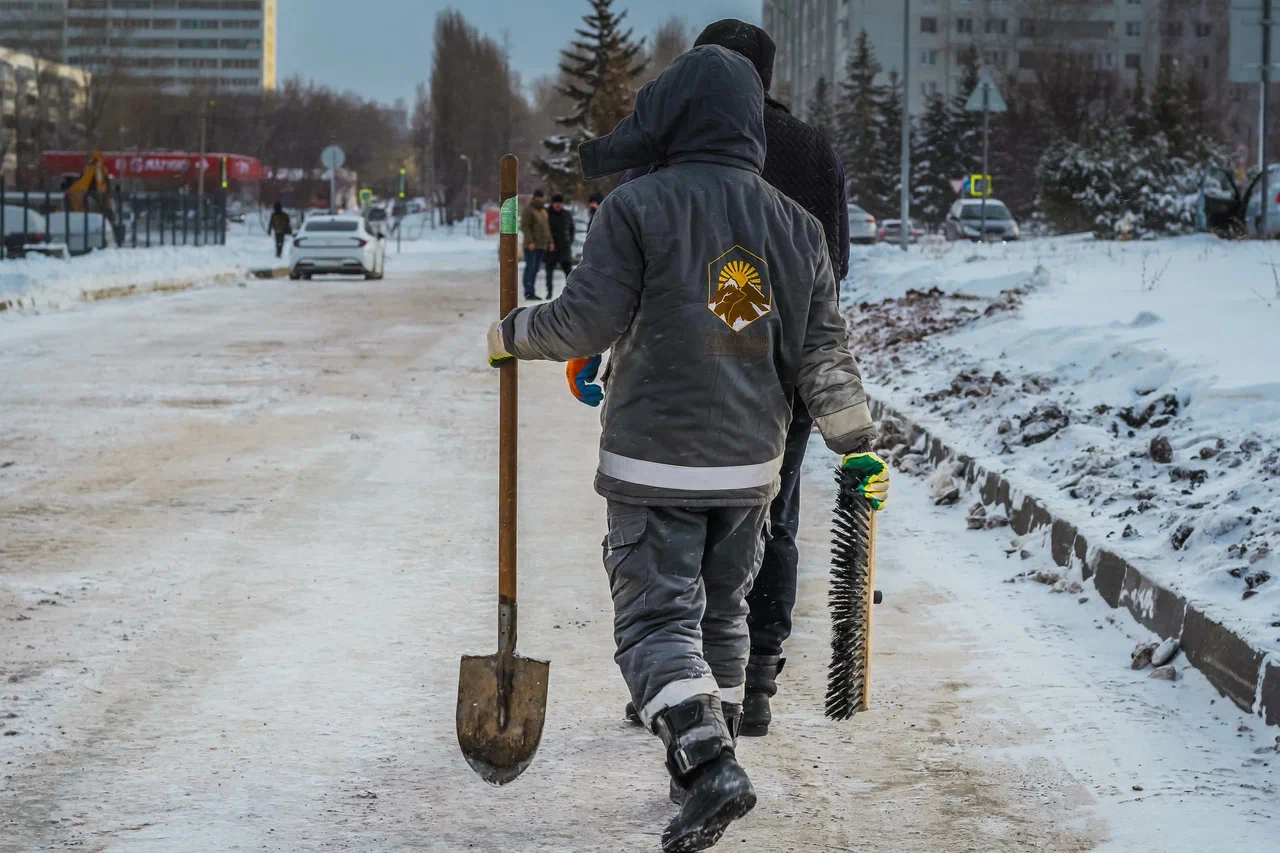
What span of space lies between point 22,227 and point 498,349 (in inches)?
1239

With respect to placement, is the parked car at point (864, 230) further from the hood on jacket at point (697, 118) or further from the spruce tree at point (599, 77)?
the hood on jacket at point (697, 118)

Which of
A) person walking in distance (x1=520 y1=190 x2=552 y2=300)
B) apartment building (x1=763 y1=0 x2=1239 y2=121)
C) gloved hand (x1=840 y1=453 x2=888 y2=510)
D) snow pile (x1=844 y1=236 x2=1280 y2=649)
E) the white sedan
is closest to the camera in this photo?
gloved hand (x1=840 y1=453 x2=888 y2=510)

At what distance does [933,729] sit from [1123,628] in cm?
135

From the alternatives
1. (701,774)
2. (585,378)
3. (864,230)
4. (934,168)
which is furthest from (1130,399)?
(934,168)

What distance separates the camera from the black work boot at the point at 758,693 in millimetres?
4379

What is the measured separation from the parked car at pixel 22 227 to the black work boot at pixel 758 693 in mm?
28984

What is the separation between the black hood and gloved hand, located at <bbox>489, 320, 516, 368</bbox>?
2.92 ft

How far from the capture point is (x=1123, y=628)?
5.55m

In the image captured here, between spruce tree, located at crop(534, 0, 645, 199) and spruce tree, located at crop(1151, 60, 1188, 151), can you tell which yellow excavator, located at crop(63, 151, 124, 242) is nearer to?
spruce tree, located at crop(1151, 60, 1188, 151)

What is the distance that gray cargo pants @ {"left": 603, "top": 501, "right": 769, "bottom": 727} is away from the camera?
11.3ft

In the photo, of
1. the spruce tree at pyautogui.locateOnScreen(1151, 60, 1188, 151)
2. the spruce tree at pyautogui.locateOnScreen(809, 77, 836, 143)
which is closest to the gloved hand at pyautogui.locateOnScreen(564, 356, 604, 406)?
the spruce tree at pyautogui.locateOnScreen(1151, 60, 1188, 151)

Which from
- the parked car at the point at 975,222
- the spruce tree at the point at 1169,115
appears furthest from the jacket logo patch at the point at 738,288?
the parked car at the point at 975,222

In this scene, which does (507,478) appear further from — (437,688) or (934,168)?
(934,168)

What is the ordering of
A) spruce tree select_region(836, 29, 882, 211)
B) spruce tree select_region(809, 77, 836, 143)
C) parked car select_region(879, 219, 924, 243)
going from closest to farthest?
parked car select_region(879, 219, 924, 243) < spruce tree select_region(836, 29, 882, 211) < spruce tree select_region(809, 77, 836, 143)
